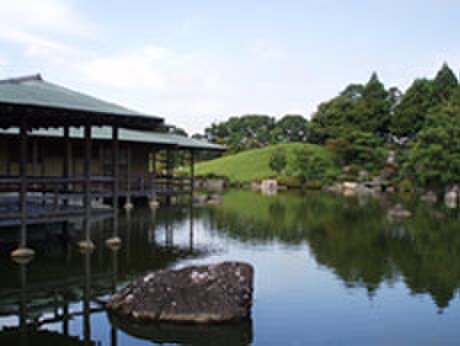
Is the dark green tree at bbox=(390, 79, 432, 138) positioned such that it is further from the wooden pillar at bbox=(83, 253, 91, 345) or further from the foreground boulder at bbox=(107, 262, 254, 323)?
the foreground boulder at bbox=(107, 262, 254, 323)

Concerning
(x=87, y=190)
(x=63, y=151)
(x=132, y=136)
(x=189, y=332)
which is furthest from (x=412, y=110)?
(x=189, y=332)

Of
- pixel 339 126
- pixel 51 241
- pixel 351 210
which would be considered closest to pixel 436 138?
pixel 351 210

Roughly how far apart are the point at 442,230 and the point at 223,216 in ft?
35.9

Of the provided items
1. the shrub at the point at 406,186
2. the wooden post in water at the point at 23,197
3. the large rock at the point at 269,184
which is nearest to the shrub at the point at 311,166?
the large rock at the point at 269,184

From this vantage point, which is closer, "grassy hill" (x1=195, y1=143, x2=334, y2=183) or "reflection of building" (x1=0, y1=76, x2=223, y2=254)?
"reflection of building" (x1=0, y1=76, x2=223, y2=254)

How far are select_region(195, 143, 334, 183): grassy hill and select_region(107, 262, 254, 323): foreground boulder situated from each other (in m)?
54.6

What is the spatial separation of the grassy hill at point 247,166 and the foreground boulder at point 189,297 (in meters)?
54.6

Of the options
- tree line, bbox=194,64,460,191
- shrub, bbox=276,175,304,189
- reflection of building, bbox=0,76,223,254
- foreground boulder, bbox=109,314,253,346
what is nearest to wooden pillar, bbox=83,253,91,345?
foreground boulder, bbox=109,314,253,346

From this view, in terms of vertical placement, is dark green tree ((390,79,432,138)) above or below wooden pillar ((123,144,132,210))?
above

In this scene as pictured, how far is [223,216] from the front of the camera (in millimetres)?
27031

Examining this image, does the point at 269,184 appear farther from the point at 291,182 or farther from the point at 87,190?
the point at 87,190

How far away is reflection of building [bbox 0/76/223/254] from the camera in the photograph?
14.3 m

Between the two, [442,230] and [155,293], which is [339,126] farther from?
[155,293]

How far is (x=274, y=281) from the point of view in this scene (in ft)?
41.8
